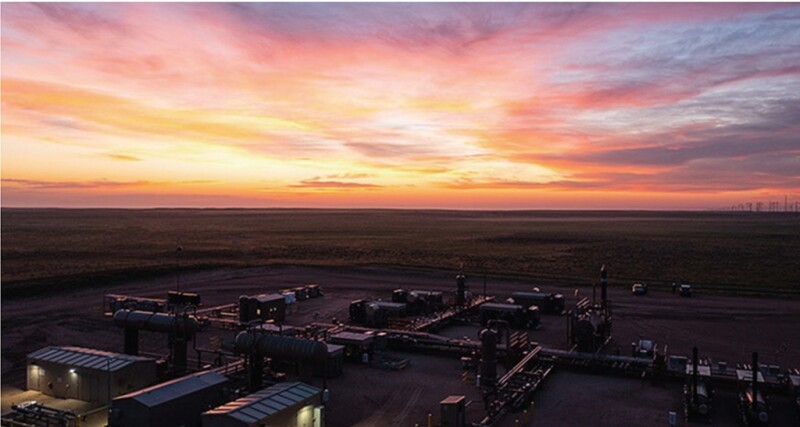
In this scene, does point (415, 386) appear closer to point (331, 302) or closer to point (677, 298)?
point (331, 302)

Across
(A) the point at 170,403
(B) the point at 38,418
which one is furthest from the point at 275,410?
(B) the point at 38,418

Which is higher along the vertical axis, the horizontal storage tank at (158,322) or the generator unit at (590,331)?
the horizontal storage tank at (158,322)

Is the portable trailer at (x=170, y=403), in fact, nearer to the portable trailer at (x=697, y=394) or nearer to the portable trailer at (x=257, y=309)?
the portable trailer at (x=257, y=309)

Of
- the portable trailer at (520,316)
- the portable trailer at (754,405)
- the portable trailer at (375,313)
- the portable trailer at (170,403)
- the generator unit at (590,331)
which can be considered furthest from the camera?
the portable trailer at (375,313)

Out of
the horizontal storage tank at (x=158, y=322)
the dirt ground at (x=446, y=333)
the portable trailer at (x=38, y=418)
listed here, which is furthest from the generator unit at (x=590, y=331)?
the portable trailer at (x=38, y=418)

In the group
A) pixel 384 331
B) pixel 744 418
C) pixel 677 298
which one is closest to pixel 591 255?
pixel 677 298

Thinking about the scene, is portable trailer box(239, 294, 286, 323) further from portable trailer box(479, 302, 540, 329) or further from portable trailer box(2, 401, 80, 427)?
portable trailer box(2, 401, 80, 427)

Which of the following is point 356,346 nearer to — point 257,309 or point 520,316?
point 257,309

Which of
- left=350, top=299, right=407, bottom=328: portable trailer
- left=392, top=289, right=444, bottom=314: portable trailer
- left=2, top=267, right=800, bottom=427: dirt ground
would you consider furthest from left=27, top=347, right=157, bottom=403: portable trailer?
left=392, top=289, right=444, bottom=314: portable trailer
